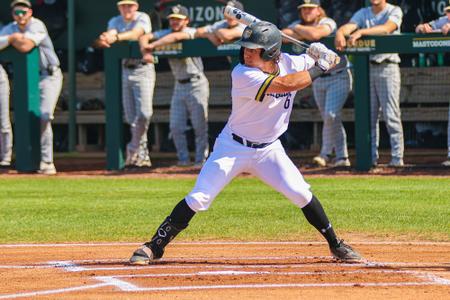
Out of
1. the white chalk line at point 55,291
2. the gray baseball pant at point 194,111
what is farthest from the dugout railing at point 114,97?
the white chalk line at point 55,291

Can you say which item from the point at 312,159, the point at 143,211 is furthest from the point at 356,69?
the point at 143,211

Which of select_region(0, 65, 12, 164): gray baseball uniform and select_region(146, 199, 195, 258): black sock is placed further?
select_region(0, 65, 12, 164): gray baseball uniform

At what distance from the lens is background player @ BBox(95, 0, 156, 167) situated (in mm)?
15367

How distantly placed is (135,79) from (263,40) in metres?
7.94

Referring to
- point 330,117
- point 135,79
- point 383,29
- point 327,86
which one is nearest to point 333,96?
point 327,86

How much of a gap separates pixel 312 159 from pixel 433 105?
2002mm

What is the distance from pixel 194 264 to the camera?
8102 mm

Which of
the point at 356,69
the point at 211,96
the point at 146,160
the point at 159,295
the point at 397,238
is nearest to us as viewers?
the point at 159,295

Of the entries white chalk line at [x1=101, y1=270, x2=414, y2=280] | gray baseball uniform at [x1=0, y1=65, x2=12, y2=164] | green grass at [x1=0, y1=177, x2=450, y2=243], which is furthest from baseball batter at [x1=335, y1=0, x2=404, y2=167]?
white chalk line at [x1=101, y1=270, x2=414, y2=280]

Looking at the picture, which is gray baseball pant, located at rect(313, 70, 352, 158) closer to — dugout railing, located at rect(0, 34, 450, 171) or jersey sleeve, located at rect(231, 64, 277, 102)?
dugout railing, located at rect(0, 34, 450, 171)

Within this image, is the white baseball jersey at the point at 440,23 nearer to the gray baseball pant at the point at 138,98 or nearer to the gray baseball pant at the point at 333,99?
the gray baseball pant at the point at 333,99

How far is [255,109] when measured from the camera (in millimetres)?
7844

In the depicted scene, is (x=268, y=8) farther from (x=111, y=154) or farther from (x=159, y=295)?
(x=159, y=295)

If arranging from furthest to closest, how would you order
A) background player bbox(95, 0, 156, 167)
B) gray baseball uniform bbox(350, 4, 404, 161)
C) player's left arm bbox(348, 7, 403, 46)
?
background player bbox(95, 0, 156, 167) < gray baseball uniform bbox(350, 4, 404, 161) < player's left arm bbox(348, 7, 403, 46)
